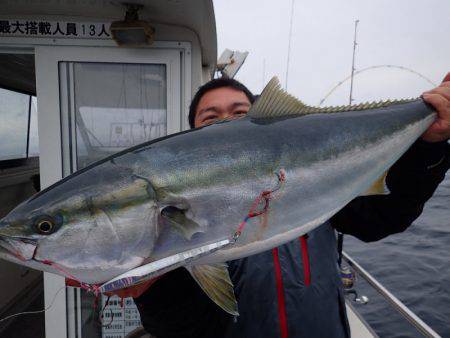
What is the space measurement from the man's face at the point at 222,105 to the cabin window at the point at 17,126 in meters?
3.83

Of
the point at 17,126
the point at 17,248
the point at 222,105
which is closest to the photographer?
the point at 17,248

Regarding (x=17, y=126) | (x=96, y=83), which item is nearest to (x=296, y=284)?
(x=96, y=83)

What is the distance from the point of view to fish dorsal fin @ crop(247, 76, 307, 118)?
144 cm

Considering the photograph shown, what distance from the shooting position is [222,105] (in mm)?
2055

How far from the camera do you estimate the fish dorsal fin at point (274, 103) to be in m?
1.44

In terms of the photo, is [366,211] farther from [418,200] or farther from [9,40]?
[9,40]

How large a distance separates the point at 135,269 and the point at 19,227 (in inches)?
15.6

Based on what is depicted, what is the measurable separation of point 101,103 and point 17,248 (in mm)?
2416

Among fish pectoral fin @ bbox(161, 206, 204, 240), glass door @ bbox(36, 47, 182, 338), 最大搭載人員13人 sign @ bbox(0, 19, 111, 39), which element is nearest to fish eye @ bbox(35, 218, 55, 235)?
fish pectoral fin @ bbox(161, 206, 204, 240)

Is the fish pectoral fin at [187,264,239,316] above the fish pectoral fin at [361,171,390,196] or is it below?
below

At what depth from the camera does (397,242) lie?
1045 centimetres

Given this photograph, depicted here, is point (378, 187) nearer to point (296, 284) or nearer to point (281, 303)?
point (296, 284)

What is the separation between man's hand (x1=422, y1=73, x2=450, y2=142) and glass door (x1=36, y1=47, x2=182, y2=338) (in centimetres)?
221

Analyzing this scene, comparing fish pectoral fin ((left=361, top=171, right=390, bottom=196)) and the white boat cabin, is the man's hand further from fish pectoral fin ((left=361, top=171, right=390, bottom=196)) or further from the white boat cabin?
the white boat cabin
